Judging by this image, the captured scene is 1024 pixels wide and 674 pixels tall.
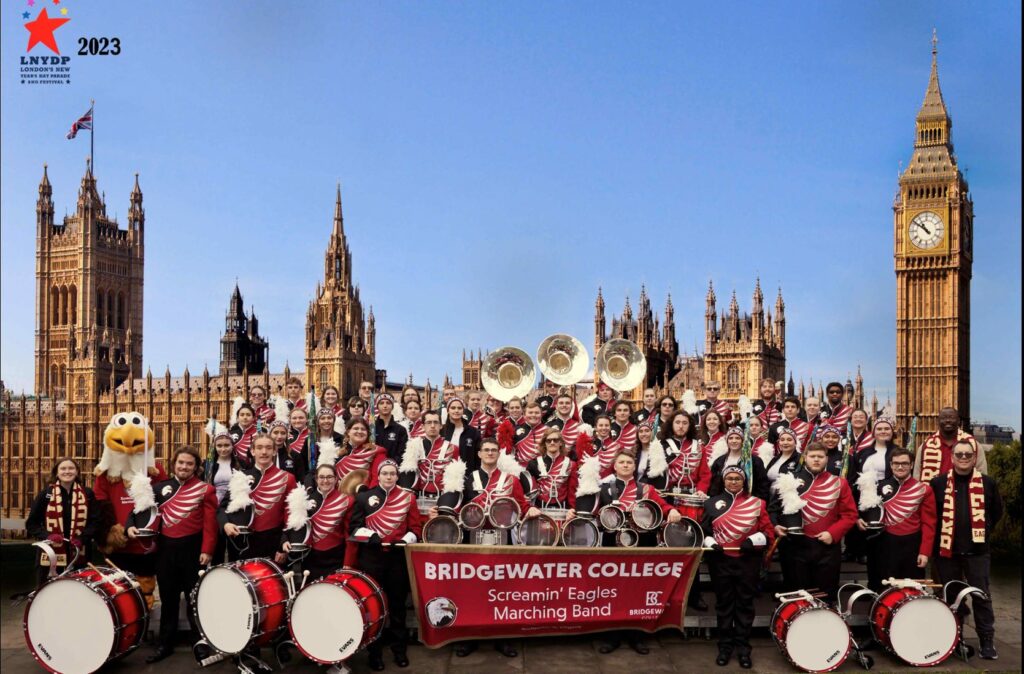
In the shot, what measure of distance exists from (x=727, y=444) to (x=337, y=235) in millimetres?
67229

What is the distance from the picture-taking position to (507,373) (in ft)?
41.1

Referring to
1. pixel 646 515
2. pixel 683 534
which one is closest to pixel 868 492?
pixel 683 534

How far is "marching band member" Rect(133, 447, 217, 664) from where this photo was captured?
25.8 feet

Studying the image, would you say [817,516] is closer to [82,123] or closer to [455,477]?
[455,477]

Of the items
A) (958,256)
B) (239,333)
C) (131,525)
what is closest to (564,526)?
(131,525)

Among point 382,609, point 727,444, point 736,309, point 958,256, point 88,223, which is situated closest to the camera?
point 382,609

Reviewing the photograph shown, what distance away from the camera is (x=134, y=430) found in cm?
826

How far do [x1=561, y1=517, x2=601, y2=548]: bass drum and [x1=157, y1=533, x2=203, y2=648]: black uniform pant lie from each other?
311 centimetres

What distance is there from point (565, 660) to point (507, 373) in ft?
17.0

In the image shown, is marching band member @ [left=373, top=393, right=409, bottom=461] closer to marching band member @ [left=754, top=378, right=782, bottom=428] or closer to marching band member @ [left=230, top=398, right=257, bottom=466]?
marching band member @ [left=230, top=398, right=257, bottom=466]

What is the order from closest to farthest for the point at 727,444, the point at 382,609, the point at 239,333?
the point at 382,609, the point at 727,444, the point at 239,333

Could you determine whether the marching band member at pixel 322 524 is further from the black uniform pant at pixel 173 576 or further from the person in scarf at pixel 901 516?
the person in scarf at pixel 901 516

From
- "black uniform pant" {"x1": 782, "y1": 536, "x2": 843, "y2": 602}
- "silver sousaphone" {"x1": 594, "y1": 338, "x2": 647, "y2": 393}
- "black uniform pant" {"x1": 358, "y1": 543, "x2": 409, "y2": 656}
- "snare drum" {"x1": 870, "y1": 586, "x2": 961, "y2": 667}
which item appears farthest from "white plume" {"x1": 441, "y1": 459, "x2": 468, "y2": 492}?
"silver sousaphone" {"x1": 594, "y1": 338, "x2": 647, "y2": 393}

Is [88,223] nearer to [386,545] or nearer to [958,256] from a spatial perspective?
[958,256]
